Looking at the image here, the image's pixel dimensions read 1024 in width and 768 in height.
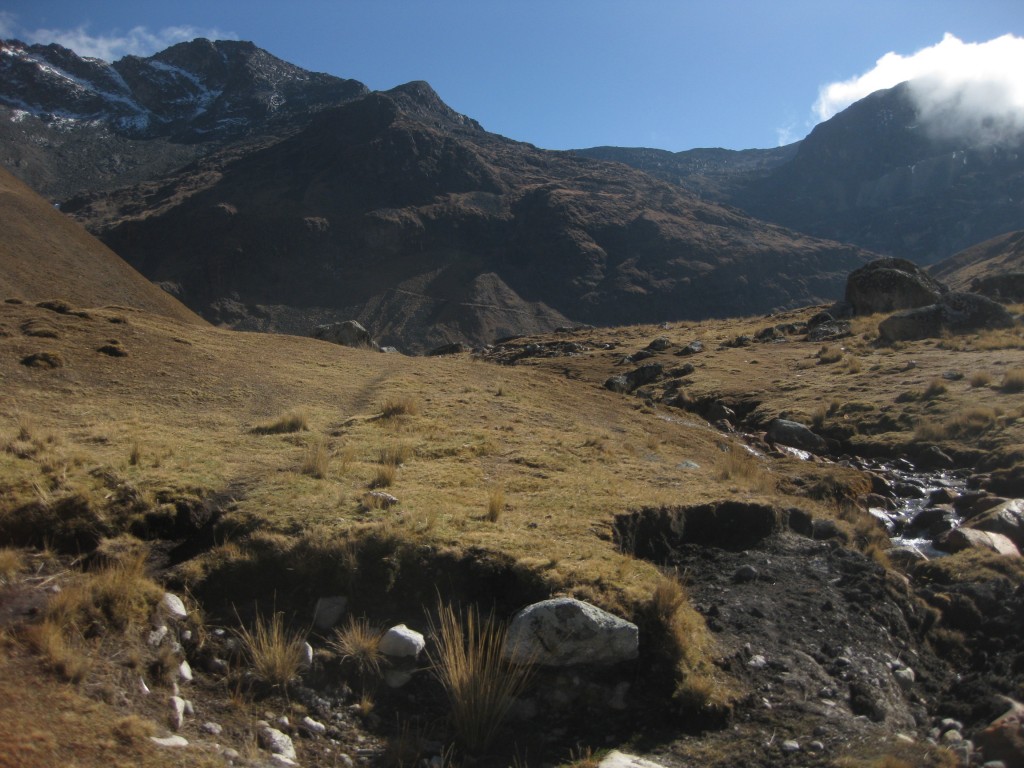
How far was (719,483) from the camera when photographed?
424 inches

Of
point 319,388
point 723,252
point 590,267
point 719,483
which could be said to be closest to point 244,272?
point 590,267

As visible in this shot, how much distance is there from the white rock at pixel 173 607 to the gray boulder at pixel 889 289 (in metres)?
37.4

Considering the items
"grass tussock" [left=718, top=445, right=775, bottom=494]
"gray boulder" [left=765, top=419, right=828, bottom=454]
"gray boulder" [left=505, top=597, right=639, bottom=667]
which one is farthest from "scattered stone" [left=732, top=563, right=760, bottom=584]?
"gray boulder" [left=765, top=419, right=828, bottom=454]

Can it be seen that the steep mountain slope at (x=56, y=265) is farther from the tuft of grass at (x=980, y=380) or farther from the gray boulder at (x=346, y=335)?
the tuft of grass at (x=980, y=380)

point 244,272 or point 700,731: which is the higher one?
point 244,272

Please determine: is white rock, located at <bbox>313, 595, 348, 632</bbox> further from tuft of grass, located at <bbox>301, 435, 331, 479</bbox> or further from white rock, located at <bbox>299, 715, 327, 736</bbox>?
tuft of grass, located at <bbox>301, 435, 331, 479</bbox>

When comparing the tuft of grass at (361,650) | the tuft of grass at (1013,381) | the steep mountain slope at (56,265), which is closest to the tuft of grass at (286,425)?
the tuft of grass at (361,650)

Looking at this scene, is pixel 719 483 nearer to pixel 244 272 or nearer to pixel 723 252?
pixel 244 272

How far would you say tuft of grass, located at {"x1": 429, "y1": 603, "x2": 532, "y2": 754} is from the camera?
5344 mm

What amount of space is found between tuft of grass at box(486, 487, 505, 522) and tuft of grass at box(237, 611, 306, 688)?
240 cm

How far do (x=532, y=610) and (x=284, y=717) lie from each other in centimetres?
199

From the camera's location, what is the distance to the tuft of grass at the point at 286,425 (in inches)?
466

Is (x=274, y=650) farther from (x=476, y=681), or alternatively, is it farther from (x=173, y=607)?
(x=476, y=681)

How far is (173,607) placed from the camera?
6176 mm
